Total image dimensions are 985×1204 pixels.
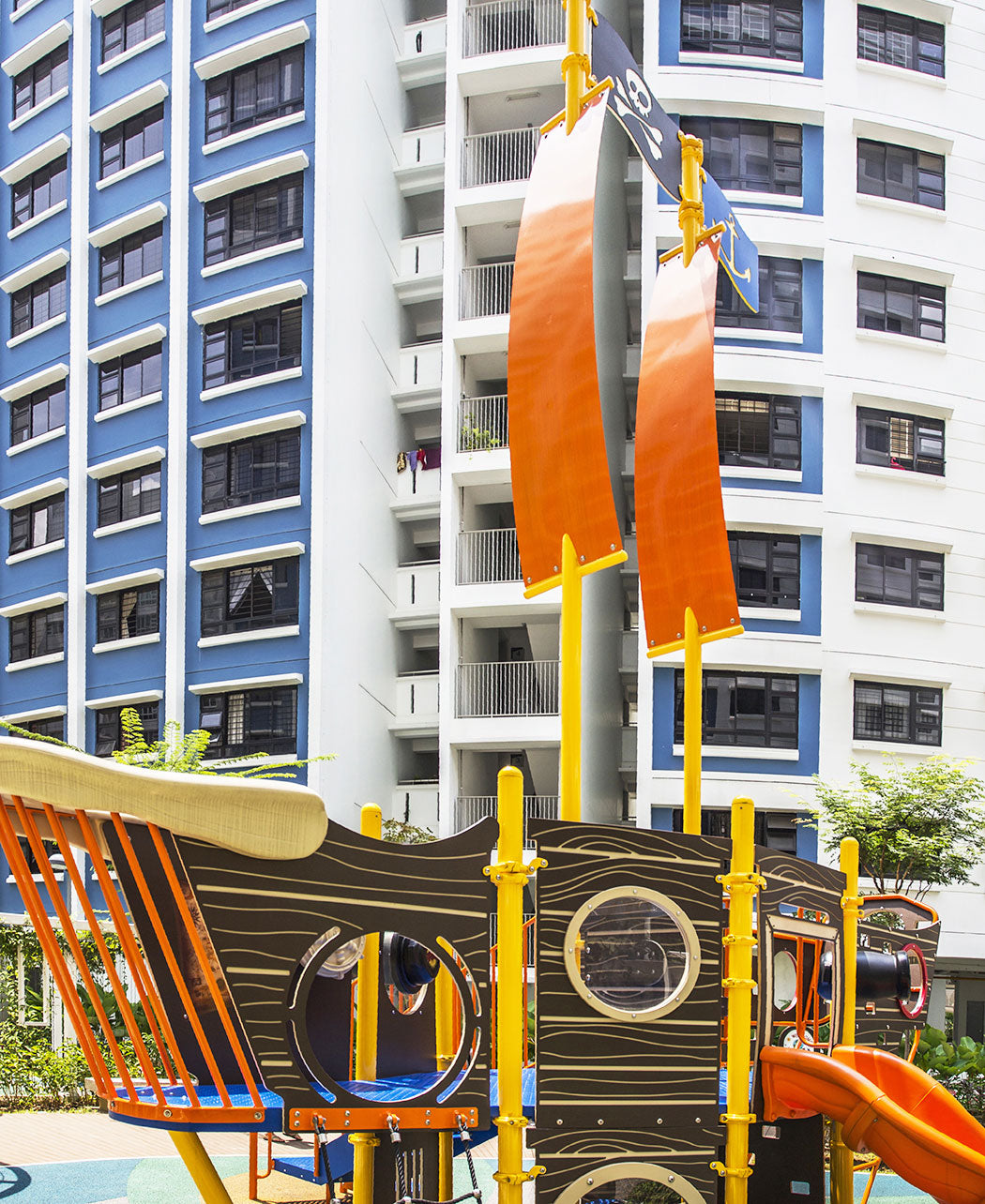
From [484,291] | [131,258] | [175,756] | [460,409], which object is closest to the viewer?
[175,756]

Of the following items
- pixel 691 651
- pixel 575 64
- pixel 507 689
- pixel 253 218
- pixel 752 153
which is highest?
pixel 752 153

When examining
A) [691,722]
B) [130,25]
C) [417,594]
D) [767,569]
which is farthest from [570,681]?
[130,25]

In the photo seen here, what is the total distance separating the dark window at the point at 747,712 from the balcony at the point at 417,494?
7.47 meters

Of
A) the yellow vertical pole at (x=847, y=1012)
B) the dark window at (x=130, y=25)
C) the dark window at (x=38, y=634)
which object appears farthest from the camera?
the dark window at (x=38, y=634)

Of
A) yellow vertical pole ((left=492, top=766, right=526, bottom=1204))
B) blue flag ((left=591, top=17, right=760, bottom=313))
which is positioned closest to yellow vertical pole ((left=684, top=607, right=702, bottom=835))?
yellow vertical pole ((left=492, top=766, right=526, bottom=1204))

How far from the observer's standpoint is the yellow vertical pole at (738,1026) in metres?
7.23

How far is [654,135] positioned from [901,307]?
2014cm

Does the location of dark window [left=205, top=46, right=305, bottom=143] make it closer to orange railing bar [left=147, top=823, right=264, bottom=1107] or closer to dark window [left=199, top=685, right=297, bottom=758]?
dark window [left=199, top=685, right=297, bottom=758]

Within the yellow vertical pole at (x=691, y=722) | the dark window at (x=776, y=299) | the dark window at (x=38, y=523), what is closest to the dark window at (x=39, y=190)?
the dark window at (x=38, y=523)

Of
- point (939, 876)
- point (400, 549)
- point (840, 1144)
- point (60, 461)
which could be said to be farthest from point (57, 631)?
point (840, 1144)

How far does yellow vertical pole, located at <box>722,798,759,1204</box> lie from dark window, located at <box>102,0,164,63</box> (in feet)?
96.0

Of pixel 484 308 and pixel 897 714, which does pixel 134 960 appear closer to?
pixel 897 714

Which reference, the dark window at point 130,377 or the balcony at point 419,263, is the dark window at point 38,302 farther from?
the balcony at point 419,263

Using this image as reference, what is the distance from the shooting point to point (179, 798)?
5.57 m
